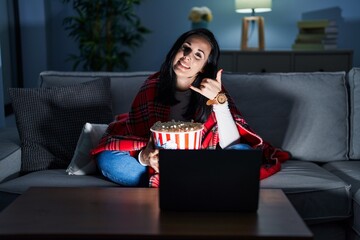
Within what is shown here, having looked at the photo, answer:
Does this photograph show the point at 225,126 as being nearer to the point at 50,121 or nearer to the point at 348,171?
the point at 348,171

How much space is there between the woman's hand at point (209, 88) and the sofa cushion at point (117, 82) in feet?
2.28

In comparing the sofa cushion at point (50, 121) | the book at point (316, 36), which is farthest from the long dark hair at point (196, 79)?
the book at point (316, 36)

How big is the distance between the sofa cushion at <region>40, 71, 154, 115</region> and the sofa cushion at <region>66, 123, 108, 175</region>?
317 millimetres

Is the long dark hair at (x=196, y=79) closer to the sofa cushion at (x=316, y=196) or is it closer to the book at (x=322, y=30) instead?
the sofa cushion at (x=316, y=196)

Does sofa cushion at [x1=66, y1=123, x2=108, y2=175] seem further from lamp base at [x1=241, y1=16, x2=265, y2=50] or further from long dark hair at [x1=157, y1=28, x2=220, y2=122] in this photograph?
lamp base at [x1=241, y1=16, x2=265, y2=50]

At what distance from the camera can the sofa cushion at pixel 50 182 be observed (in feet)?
5.81

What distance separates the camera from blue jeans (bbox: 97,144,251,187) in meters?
1.71

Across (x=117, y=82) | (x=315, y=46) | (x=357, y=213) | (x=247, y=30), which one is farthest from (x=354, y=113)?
(x=247, y=30)

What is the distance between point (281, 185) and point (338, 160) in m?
0.54

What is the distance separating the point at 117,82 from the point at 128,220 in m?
1.21

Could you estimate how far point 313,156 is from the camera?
2168 millimetres

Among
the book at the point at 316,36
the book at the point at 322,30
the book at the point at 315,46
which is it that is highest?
the book at the point at 322,30

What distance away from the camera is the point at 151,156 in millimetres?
1518

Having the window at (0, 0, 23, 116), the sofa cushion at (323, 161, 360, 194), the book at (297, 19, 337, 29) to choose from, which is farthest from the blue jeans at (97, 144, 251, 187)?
the book at (297, 19, 337, 29)
